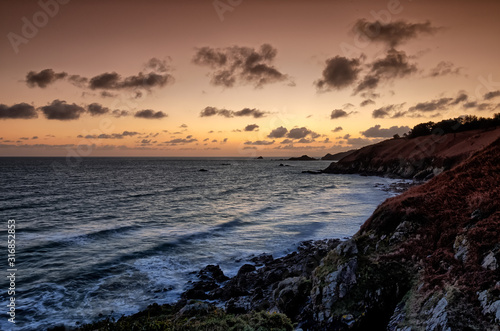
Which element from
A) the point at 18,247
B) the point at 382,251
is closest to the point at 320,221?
the point at 382,251

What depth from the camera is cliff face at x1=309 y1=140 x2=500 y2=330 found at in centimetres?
750

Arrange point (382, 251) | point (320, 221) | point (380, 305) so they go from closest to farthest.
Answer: point (380, 305) < point (382, 251) < point (320, 221)

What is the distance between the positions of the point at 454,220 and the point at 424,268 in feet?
10.0

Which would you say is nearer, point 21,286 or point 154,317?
point 154,317

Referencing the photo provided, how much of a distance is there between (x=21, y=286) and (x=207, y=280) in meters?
10.9

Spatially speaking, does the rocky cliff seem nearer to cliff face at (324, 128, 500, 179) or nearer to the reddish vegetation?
the reddish vegetation

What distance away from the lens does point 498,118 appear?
73.8 meters

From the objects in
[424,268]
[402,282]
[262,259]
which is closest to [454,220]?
[424,268]

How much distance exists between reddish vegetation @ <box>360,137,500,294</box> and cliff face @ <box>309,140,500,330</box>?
0.10ft

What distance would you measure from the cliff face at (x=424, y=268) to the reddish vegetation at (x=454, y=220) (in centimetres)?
3

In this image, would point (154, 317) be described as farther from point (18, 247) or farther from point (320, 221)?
point (320, 221)

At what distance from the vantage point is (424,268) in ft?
31.9

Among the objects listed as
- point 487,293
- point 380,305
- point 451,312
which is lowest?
point 380,305

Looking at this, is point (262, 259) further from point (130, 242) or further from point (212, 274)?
point (130, 242)
